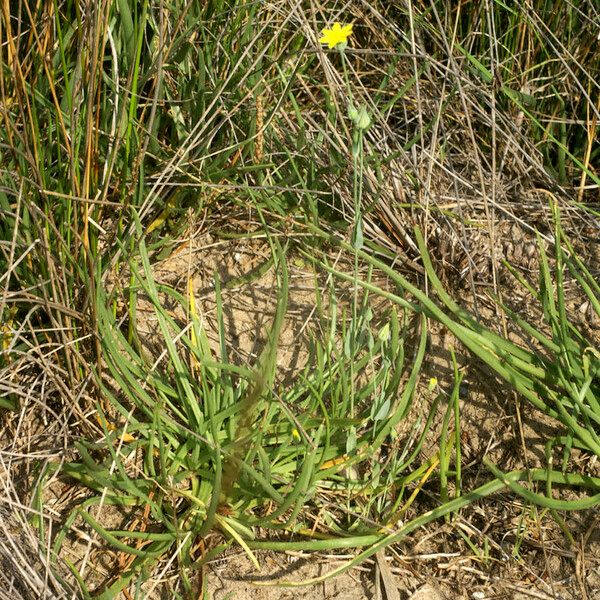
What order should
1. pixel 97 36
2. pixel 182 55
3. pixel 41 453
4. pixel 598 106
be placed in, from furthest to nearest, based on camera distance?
pixel 598 106 < pixel 182 55 < pixel 41 453 < pixel 97 36

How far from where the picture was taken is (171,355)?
60.1 inches

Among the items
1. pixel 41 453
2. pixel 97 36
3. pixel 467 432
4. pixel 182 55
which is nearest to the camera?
pixel 97 36

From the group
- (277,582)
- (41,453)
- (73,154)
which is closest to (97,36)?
(73,154)

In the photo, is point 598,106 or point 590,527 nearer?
point 590,527

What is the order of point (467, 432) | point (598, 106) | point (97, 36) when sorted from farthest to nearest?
point (598, 106), point (467, 432), point (97, 36)

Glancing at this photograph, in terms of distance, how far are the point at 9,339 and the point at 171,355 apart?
0.28 m

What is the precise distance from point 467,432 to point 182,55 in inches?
36.4

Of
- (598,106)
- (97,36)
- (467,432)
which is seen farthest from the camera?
(598,106)

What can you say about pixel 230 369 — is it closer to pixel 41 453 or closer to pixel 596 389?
pixel 41 453

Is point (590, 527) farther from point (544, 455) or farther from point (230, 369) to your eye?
point (230, 369)

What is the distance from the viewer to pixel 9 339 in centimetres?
155

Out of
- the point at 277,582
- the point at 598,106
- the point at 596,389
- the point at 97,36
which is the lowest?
the point at 277,582

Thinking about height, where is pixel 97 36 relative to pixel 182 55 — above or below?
above

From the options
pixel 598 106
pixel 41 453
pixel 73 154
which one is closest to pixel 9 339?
pixel 41 453
